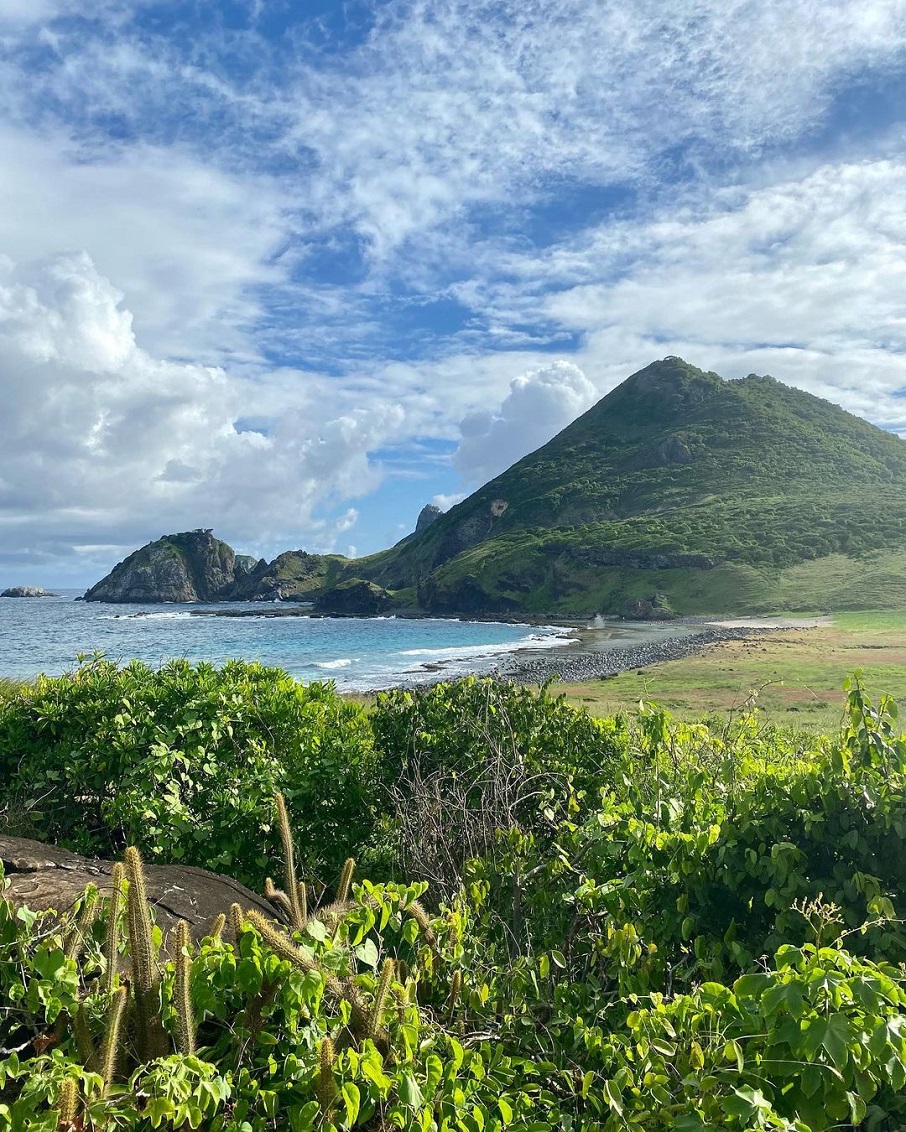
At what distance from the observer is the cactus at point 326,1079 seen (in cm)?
217

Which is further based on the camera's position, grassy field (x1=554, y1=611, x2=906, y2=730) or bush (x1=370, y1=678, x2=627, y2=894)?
grassy field (x1=554, y1=611, x2=906, y2=730)

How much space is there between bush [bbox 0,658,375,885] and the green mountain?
94234 mm

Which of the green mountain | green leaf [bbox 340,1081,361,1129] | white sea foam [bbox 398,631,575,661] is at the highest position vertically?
the green mountain

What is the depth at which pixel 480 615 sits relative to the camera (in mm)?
129500

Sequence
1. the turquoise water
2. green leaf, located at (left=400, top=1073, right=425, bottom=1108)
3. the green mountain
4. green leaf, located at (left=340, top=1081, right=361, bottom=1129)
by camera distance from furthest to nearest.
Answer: the green mountain
the turquoise water
green leaf, located at (left=400, top=1073, right=425, bottom=1108)
green leaf, located at (left=340, top=1081, right=361, bottom=1129)

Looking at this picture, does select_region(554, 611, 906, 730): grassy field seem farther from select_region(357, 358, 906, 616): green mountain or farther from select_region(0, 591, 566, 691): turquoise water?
select_region(357, 358, 906, 616): green mountain

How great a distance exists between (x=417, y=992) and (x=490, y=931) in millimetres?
1574

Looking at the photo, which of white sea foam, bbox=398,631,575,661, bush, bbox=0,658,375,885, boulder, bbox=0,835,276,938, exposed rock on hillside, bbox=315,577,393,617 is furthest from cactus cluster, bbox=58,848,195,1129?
exposed rock on hillside, bbox=315,577,393,617

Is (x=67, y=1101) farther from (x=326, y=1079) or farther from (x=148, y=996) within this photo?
(x=326, y=1079)

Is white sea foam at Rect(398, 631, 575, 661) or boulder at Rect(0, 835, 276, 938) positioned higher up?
boulder at Rect(0, 835, 276, 938)

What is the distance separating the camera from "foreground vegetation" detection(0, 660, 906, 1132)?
7.19ft

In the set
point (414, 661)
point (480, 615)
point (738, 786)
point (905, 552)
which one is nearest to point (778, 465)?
point (905, 552)

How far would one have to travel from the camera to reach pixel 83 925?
273 centimetres

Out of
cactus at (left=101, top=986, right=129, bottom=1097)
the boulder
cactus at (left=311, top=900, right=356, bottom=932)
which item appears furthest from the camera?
the boulder
